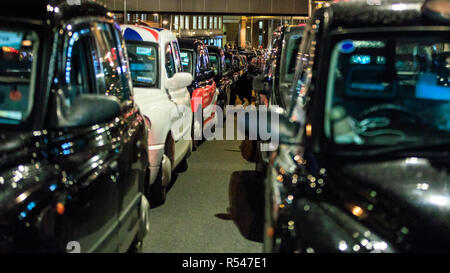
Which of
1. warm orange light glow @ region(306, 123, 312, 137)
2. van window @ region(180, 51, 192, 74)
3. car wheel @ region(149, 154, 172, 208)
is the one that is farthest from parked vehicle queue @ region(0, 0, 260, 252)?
van window @ region(180, 51, 192, 74)

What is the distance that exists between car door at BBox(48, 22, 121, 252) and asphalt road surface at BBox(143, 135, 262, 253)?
69.3 inches

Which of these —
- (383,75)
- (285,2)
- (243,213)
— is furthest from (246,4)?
(383,75)

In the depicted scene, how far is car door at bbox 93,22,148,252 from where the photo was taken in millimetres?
3903

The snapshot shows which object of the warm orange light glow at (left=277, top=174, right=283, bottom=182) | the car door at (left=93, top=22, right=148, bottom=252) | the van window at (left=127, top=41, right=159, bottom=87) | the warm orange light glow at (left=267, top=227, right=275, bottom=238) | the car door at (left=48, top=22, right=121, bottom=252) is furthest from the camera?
the van window at (left=127, top=41, right=159, bottom=87)

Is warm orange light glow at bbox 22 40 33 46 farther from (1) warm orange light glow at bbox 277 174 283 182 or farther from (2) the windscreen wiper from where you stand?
(2) the windscreen wiper

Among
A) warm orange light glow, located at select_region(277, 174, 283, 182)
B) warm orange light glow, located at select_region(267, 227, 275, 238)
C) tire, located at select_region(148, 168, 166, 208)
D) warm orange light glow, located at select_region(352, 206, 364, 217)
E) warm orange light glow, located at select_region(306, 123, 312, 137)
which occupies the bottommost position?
tire, located at select_region(148, 168, 166, 208)

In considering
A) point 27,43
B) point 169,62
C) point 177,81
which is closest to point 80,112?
point 27,43

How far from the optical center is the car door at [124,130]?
3.90 metres

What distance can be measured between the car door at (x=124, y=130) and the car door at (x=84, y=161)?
0.10 metres

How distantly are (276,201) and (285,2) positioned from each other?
120ft

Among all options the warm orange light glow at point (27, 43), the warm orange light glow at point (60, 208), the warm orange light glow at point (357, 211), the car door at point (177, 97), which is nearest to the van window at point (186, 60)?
the car door at point (177, 97)

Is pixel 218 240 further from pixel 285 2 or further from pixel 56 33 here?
pixel 285 2

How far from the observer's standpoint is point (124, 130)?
4125 mm

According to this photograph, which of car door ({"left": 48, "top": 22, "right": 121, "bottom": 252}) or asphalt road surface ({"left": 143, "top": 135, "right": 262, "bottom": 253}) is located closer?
car door ({"left": 48, "top": 22, "right": 121, "bottom": 252})
